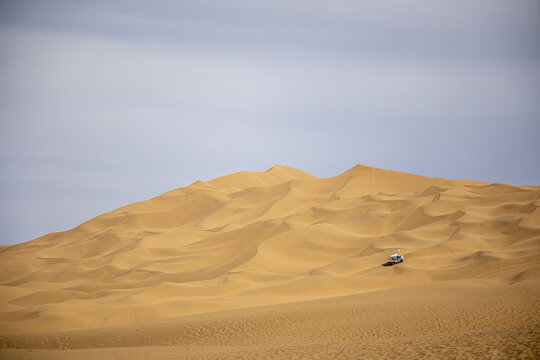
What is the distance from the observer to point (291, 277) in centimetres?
3816

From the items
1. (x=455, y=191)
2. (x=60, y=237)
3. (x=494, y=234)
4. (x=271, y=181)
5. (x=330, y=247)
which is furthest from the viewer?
(x=271, y=181)

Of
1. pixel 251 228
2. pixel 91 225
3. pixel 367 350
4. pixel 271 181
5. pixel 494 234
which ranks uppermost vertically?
pixel 271 181

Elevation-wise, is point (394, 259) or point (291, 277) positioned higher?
point (394, 259)

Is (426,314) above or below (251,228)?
below

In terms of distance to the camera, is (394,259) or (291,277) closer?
(394,259)

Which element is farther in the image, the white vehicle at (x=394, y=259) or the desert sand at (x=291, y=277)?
the white vehicle at (x=394, y=259)

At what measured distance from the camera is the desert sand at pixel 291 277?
18.3 m

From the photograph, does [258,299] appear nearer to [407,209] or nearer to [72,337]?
[72,337]

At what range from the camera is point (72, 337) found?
22.2 meters

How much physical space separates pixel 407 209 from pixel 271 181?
132 ft

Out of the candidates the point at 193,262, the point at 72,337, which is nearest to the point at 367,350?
the point at 72,337

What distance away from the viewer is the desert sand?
1834 centimetres

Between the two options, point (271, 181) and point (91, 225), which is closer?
point (91, 225)

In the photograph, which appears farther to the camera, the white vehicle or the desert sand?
the white vehicle
